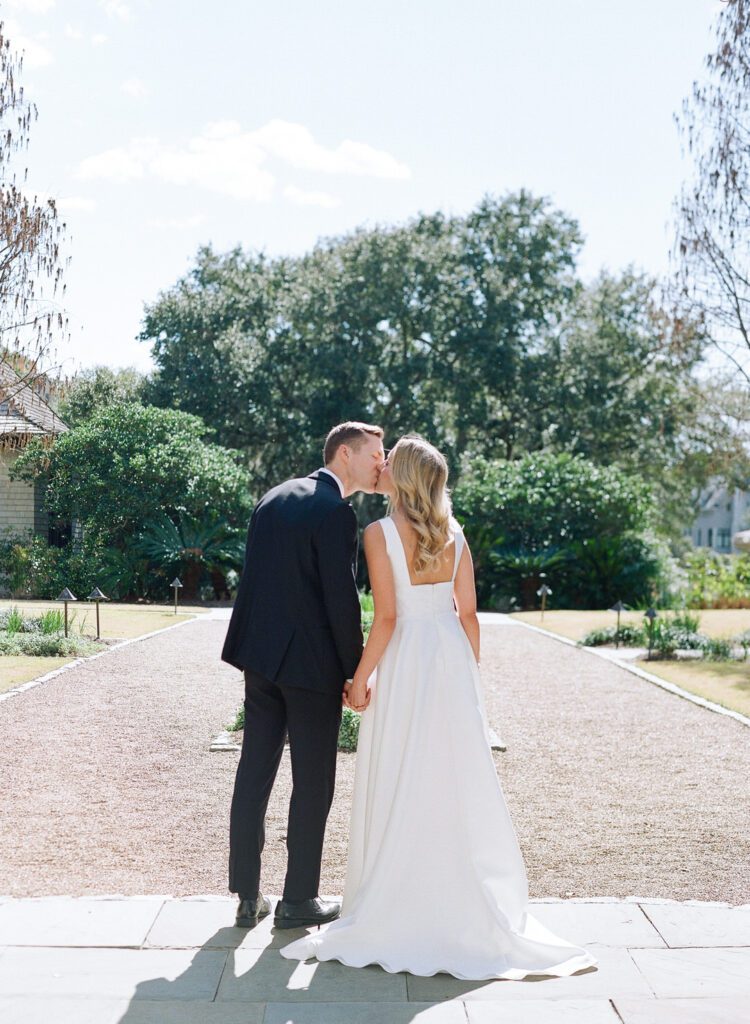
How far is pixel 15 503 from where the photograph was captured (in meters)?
25.0

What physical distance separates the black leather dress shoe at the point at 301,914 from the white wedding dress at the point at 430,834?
131 mm

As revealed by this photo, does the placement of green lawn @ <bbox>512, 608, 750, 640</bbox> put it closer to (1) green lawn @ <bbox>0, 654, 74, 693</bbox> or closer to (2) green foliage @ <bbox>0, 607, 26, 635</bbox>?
(1) green lawn @ <bbox>0, 654, 74, 693</bbox>

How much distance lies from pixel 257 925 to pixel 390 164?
30988 mm

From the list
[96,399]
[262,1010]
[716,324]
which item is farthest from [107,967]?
[96,399]

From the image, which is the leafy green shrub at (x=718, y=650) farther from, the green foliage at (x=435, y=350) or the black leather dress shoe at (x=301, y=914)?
the green foliage at (x=435, y=350)

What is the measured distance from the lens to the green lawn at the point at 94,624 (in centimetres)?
1157

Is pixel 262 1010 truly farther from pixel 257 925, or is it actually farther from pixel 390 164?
pixel 390 164

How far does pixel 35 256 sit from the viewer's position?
15305 millimetres

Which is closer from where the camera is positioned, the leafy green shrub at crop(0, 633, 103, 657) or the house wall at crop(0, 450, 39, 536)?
the leafy green shrub at crop(0, 633, 103, 657)

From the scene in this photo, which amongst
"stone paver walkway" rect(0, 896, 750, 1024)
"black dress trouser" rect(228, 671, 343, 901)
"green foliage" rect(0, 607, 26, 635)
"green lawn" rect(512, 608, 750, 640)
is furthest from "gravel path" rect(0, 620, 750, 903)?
"green lawn" rect(512, 608, 750, 640)

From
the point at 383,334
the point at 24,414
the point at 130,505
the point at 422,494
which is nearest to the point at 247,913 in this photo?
the point at 422,494

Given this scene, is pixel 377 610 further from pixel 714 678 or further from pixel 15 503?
pixel 15 503

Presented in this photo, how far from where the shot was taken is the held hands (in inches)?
166

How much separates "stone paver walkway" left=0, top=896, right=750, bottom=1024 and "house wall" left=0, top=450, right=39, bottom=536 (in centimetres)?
2153
